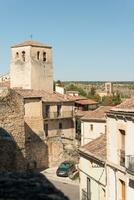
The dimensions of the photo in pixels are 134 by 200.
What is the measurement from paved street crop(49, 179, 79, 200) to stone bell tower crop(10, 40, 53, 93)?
93.5ft

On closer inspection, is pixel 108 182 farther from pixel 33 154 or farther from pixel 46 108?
pixel 46 108

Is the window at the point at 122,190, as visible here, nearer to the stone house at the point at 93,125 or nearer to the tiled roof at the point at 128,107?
the tiled roof at the point at 128,107

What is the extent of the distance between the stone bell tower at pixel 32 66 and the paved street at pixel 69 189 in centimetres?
2851

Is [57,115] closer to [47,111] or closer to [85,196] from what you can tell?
[47,111]

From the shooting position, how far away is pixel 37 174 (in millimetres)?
38781

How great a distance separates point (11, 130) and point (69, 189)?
7054mm

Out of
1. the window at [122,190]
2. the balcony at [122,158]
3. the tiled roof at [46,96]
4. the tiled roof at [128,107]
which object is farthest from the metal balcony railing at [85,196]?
Result: the tiled roof at [46,96]

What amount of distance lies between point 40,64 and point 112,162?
148 feet

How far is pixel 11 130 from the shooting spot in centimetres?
3684

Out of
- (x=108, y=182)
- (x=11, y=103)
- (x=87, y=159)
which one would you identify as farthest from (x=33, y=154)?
(x=108, y=182)

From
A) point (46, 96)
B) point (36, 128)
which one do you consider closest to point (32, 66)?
point (46, 96)

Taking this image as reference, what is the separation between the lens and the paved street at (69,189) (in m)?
30.2

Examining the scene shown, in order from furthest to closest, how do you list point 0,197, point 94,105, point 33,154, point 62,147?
point 94,105 → point 62,147 → point 33,154 → point 0,197

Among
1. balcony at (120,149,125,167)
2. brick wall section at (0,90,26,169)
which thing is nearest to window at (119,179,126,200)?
balcony at (120,149,125,167)
